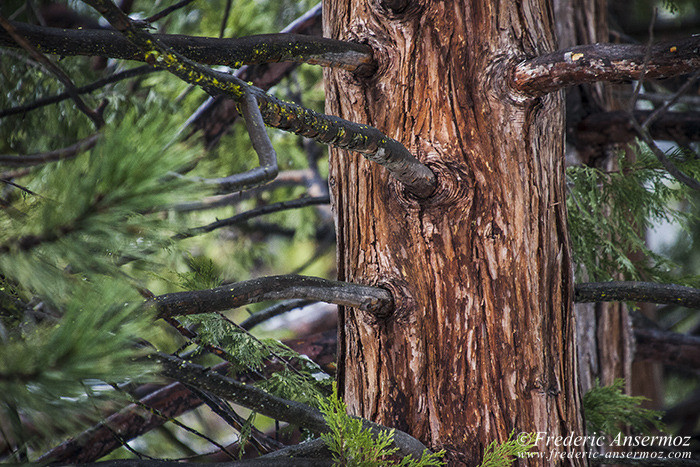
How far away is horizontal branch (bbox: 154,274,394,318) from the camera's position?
0.99 m

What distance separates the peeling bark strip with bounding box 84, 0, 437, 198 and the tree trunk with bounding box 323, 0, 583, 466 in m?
0.13

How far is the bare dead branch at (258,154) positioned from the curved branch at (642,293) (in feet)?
3.28

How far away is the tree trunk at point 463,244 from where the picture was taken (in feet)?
4.12

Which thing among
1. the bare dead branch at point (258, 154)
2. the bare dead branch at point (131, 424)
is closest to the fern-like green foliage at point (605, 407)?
the bare dead branch at point (131, 424)

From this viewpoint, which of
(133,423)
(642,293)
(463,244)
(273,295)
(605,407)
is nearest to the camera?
(273,295)

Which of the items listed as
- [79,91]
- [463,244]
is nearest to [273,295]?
[463,244]

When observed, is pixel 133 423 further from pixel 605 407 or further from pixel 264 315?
pixel 605 407

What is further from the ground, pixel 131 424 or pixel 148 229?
pixel 148 229

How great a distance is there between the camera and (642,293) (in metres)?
1.40

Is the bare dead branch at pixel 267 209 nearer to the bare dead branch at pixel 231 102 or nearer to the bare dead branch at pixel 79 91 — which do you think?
the bare dead branch at pixel 231 102

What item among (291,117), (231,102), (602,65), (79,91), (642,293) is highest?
(231,102)

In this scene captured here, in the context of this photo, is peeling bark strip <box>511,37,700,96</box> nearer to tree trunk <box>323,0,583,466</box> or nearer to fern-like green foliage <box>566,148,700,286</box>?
tree trunk <box>323,0,583,466</box>

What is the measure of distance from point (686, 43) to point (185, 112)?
2.51 meters

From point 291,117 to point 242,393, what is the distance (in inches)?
20.1
